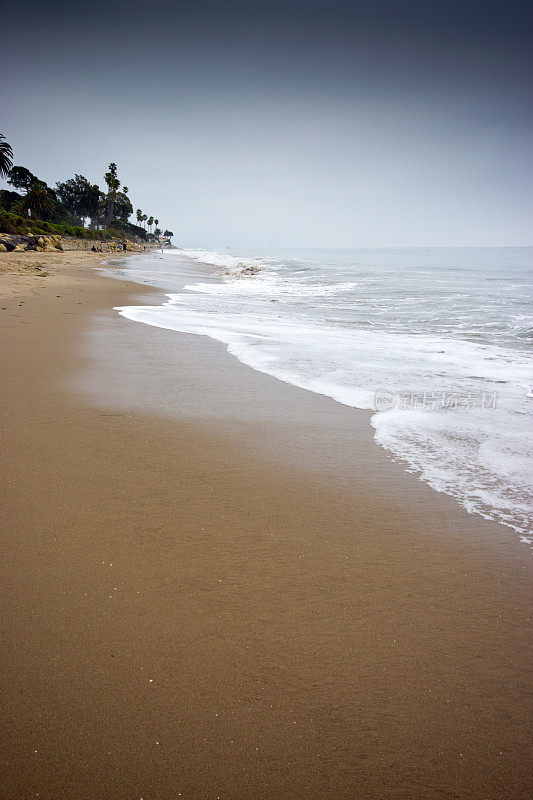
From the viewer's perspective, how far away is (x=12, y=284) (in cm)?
1167

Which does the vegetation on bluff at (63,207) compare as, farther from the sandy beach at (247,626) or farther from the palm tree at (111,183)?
the sandy beach at (247,626)

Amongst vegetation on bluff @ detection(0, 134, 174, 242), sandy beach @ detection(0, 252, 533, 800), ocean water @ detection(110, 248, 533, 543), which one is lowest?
sandy beach @ detection(0, 252, 533, 800)

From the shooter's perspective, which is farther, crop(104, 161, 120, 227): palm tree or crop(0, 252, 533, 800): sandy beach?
crop(104, 161, 120, 227): palm tree

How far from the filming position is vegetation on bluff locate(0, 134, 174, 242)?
1692 inches

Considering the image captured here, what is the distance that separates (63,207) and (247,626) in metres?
85.6

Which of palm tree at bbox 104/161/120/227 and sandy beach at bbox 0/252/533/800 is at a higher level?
palm tree at bbox 104/161/120/227

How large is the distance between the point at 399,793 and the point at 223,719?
25.4 inches

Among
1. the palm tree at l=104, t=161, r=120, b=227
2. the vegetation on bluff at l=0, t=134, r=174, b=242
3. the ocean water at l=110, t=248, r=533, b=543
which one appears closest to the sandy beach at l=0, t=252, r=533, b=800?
the ocean water at l=110, t=248, r=533, b=543

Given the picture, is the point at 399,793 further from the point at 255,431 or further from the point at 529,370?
the point at 529,370

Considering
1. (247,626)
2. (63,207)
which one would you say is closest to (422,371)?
(247,626)

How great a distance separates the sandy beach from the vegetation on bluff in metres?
38.8

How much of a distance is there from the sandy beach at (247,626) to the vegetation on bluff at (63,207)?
38.8 meters

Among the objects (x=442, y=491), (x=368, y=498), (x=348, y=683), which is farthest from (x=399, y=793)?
(x=442, y=491)

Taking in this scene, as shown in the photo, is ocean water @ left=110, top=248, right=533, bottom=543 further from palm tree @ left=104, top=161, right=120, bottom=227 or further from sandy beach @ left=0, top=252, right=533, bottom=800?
palm tree @ left=104, top=161, right=120, bottom=227
